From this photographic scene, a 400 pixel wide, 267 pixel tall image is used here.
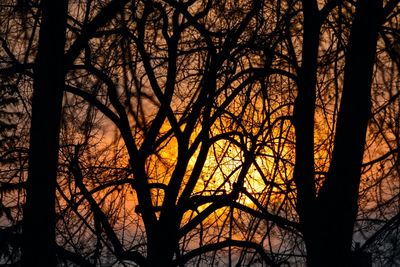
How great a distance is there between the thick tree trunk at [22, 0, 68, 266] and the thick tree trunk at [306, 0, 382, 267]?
2.40 meters

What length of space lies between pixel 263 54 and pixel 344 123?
255cm

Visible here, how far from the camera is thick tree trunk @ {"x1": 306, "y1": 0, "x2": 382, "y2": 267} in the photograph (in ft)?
19.2

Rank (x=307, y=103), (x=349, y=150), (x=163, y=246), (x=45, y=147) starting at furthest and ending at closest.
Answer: (x=163, y=246)
(x=307, y=103)
(x=349, y=150)
(x=45, y=147)

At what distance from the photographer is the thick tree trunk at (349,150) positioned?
5.86 metres

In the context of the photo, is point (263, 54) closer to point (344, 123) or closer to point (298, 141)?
point (298, 141)

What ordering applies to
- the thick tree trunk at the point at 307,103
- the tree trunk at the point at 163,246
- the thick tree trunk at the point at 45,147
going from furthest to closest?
1. the tree trunk at the point at 163,246
2. the thick tree trunk at the point at 307,103
3. the thick tree trunk at the point at 45,147

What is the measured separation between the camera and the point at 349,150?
587 centimetres

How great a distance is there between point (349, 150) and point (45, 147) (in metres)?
2.63

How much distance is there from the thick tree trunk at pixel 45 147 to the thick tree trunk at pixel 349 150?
2397 millimetres

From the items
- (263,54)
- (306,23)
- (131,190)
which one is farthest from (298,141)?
(131,190)

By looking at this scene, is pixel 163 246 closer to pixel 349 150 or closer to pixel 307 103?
pixel 307 103

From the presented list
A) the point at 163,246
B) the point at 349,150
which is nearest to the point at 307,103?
the point at 349,150

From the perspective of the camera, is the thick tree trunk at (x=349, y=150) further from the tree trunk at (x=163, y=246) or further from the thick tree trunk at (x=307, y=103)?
the tree trunk at (x=163, y=246)

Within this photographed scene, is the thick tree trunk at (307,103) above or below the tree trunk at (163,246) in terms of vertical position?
above
